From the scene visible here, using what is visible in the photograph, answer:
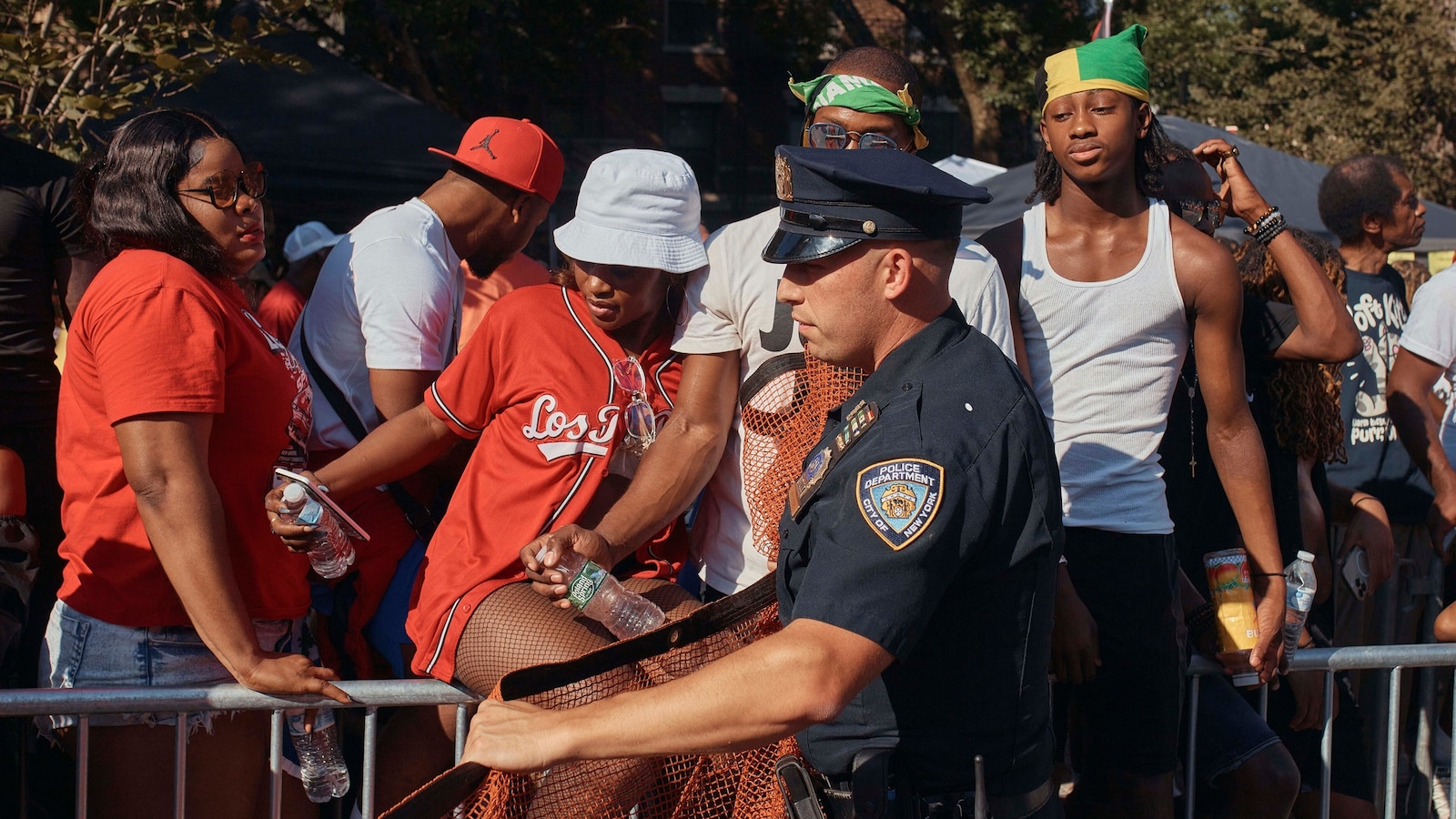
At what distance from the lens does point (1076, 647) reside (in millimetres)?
2977

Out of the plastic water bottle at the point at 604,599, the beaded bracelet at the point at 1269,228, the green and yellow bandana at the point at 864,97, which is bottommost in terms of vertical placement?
the plastic water bottle at the point at 604,599

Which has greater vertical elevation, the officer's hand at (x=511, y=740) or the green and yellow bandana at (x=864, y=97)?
the green and yellow bandana at (x=864, y=97)

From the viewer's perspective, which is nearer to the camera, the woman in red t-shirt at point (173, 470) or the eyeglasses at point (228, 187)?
the woman in red t-shirt at point (173, 470)

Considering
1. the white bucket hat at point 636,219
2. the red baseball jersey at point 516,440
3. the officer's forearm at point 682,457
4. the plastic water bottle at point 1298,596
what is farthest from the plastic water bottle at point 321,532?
the plastic water bottle at point 1298,596

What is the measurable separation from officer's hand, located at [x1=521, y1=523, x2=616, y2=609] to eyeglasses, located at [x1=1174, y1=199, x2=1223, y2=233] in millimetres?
1949

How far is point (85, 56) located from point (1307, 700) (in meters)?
5.36

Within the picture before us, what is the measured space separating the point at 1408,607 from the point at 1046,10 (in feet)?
59.8

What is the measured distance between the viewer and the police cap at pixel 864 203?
2.10 m

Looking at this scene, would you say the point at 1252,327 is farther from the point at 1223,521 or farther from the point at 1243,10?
the point at 1243,10

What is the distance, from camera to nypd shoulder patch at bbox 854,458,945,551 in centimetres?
188

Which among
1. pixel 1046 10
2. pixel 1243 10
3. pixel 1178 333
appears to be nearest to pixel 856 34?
pixel 1046 10

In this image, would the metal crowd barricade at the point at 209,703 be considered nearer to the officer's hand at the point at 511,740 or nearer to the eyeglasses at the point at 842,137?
the officer's hand at the point at 511,740

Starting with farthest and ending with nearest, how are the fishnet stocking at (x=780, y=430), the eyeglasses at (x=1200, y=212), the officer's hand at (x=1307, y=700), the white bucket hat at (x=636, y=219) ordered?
the officer's hand at (x=1307, y=700) < the eyeglasses at (x=1200, y=212) < the white bucket hat at (x=636, y=219) < the fishnet stocking at (x=780, y=430)

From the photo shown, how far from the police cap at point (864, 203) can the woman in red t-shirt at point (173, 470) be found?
53.2 inches
